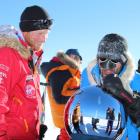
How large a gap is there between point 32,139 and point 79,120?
26.1 inches

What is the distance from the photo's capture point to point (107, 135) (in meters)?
2.86

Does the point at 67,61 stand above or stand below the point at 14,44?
below

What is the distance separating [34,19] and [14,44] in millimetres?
621

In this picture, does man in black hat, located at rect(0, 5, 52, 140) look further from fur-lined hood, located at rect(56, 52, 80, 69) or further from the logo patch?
fur-lined hood, located at rect(56, 52, 80, 69)

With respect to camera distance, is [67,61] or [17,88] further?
[67,61]

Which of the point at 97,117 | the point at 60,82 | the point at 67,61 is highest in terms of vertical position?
the point at 97,117

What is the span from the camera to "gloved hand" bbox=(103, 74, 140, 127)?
2826 millimetres

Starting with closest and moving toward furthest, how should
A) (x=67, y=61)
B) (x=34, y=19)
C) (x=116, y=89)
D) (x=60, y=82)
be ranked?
(x=116, y=89) < (x=34, y=19) < (x=60, y=82) < (x=67, y=61)

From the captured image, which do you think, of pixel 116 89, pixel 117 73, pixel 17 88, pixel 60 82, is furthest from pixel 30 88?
pixel 60 82

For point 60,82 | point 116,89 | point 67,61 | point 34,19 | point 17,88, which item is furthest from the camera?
point 67,61

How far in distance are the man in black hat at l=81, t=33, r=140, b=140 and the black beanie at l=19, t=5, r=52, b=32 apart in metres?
0.56

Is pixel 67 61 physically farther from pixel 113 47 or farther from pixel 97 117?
pixel 97 117

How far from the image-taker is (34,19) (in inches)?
152

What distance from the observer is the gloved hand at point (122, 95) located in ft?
9.27
